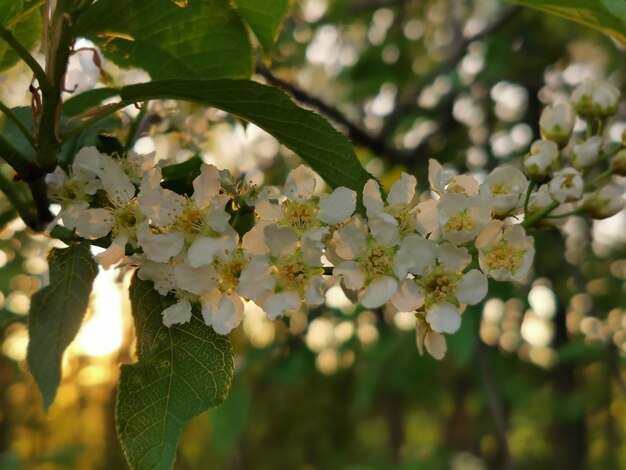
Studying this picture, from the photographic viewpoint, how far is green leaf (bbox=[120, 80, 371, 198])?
31.8 inches

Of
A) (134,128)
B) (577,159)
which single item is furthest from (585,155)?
(134,128)

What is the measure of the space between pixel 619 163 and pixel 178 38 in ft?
1.95

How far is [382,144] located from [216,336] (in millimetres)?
1733

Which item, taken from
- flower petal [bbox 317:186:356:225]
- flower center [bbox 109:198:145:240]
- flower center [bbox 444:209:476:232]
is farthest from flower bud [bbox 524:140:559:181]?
flower center [bbox 109:198:145:240]

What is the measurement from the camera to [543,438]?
6832mm

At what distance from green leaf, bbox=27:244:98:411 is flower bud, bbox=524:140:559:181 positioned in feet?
1.74

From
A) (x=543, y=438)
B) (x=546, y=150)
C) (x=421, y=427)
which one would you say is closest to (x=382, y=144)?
(x=546, y=150)

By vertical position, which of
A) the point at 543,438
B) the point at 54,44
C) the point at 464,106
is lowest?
the point at 543,438

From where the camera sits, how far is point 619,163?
0.92 meters

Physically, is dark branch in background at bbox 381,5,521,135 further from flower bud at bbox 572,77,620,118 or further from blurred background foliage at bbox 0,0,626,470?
flower bud at bbox 572,77,620,118

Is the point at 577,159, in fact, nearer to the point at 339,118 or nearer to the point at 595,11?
the point at 595,11

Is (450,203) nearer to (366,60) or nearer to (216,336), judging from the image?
(216,336)

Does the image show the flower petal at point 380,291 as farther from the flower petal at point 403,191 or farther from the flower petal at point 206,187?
the flower petal at point 206,187

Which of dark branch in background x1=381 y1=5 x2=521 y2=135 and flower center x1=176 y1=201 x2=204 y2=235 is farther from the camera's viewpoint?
dark branch in background x1=381 y1=5 x2=521 y2=135
